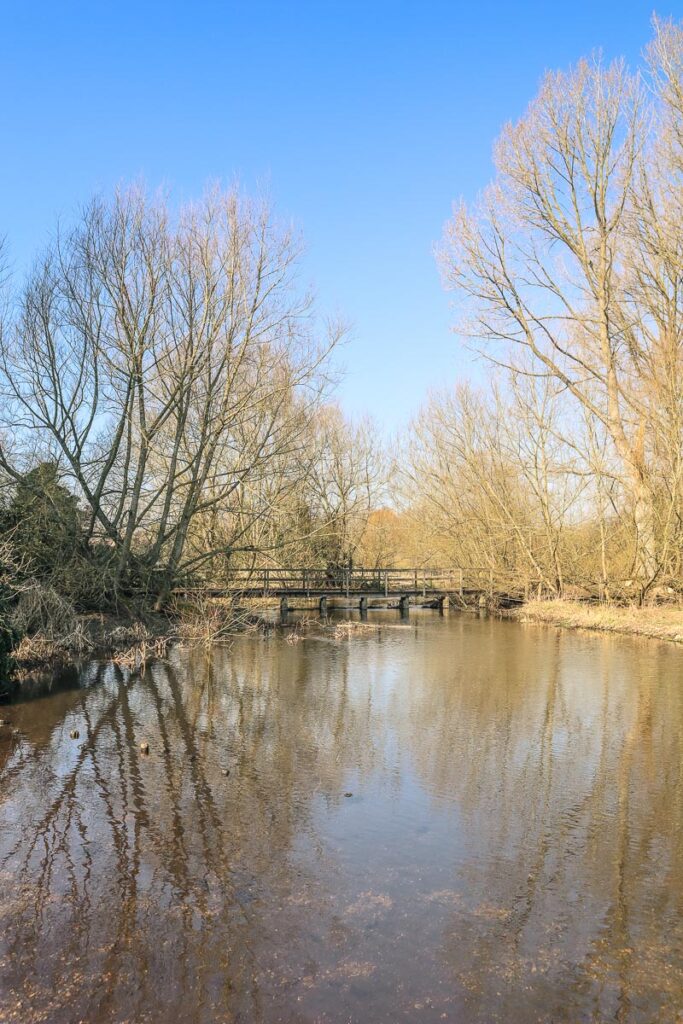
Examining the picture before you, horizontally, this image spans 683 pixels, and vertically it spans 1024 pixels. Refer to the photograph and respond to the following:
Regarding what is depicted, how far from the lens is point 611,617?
22469 mm

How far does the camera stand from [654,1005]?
12.9 feet

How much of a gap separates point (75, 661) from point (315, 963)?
1210cm

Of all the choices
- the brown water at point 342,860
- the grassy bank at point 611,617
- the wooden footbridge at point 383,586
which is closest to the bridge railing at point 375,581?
the wooden footbridge at point 383,586

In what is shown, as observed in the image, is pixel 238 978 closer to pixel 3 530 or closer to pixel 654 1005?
pixel 654 1005

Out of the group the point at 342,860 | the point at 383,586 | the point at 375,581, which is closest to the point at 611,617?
the point at 375,581

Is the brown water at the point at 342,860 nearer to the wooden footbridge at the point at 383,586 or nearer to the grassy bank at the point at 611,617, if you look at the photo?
the grassy bank at the point at 611,617

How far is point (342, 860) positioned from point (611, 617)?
18.4 m

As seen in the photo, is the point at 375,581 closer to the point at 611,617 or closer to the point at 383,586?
the point at 383,586

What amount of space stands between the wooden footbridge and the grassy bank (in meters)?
2.54

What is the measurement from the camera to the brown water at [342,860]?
13.3 feet

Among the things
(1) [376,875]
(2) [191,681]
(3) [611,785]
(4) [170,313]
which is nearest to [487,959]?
(1) [376,875]

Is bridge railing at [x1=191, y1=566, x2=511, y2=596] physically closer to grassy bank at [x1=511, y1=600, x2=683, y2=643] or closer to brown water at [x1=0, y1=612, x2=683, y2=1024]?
grassy bank at [x1=511, y1=600, x2=683, y2=643]

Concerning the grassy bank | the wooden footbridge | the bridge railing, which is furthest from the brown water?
the bridge railing

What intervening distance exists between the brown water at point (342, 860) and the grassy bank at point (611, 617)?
9.17 m
